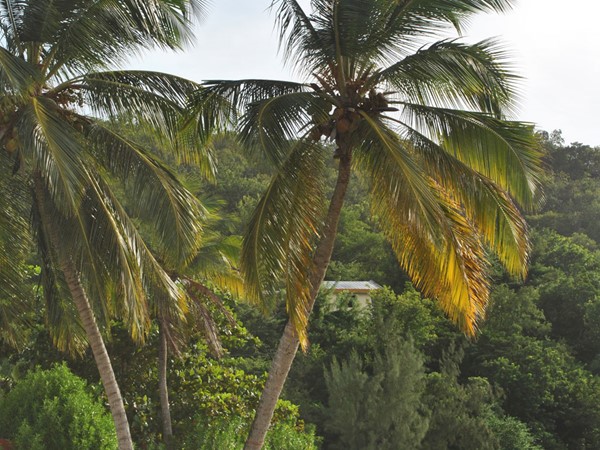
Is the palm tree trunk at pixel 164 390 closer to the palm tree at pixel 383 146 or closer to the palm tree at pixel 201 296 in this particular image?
the palm tree at pixel 201 296

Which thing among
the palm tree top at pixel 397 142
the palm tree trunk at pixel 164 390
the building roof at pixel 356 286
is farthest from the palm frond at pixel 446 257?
the building roof at pixel 356 286

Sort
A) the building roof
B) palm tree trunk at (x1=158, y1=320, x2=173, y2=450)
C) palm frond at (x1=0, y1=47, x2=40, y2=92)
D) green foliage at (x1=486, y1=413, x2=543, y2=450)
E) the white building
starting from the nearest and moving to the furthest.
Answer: palm frond at (x1=0, y1=47, x2=40, y2=92)
palm tree trunk at (x1=158, y1=320, x2=173, y2=450)
green foliage at (x1=486, y1=413, x2=543, y2=450)
the white building
the building roof

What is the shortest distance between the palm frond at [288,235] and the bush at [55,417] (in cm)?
533

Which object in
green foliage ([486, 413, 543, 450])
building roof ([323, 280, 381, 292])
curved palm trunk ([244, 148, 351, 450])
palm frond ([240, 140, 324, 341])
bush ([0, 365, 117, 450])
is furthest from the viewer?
building roof ([323, 280, 381, 292])

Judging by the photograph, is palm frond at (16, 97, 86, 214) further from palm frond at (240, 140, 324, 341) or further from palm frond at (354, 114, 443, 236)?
palm frond at (354, 114, 443, 236)

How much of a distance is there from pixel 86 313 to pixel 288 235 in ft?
7.77

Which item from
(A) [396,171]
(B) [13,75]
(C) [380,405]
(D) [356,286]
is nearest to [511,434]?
(C) [380,405]

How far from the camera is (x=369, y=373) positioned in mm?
23469

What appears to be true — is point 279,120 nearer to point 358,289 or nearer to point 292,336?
point 292,336

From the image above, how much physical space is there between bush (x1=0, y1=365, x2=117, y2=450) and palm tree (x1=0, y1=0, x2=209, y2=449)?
327 cm

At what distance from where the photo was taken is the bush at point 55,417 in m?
11.5

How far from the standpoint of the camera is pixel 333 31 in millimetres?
7645

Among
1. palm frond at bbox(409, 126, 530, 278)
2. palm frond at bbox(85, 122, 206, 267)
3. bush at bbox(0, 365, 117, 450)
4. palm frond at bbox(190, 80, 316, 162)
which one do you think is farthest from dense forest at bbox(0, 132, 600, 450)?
palm frond at bbox(409, 126, 530, 278)

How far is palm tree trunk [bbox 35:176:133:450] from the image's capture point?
317 inches
